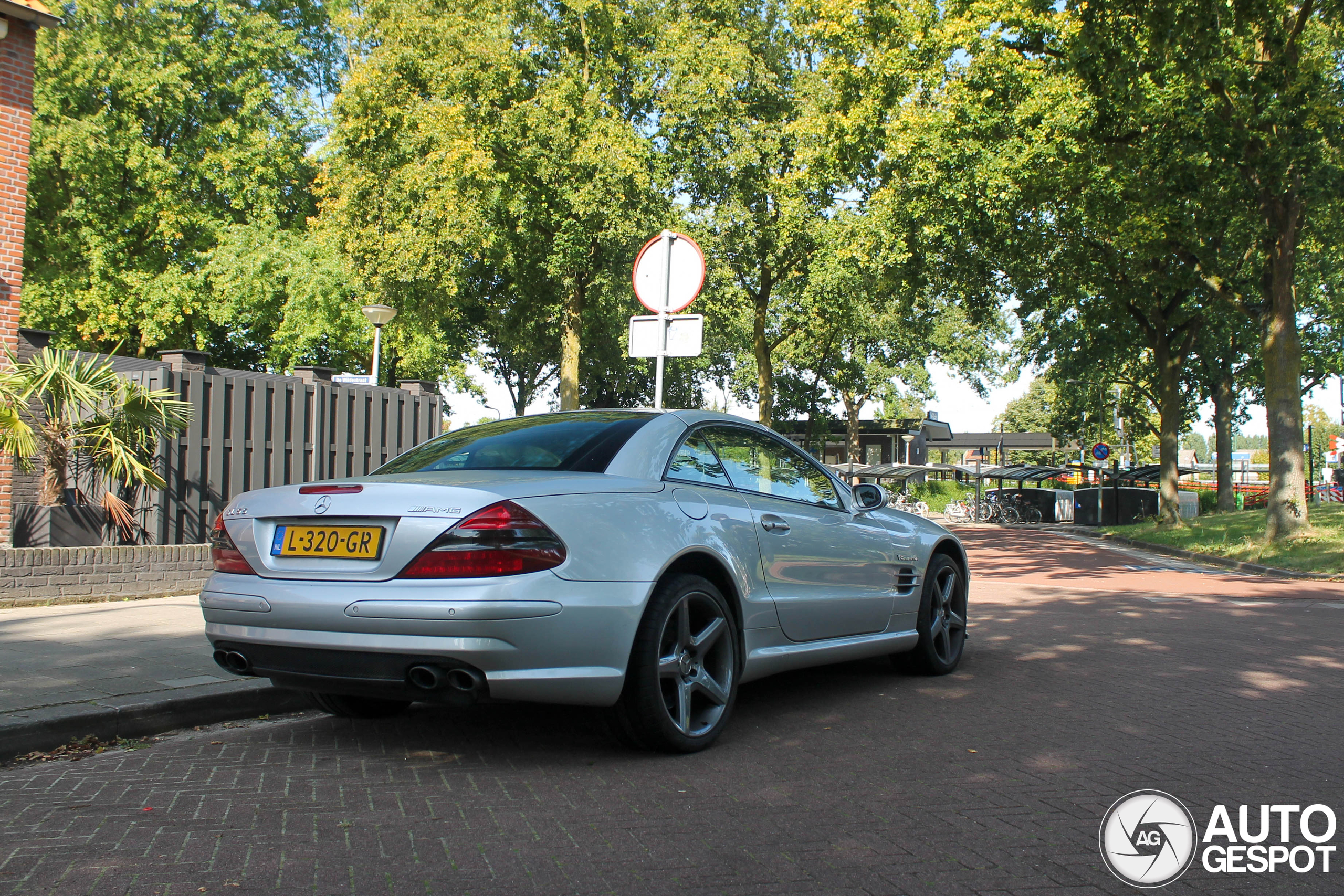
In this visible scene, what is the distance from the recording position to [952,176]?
1995 centimetres

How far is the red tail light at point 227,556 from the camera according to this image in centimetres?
409

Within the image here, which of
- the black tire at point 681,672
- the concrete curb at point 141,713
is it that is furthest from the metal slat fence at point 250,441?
the black tire at point 681,672

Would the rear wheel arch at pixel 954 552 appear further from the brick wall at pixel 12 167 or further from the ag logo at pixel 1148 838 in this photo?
the brick wall at pixel 12 167

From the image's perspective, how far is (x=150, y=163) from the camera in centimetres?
2792

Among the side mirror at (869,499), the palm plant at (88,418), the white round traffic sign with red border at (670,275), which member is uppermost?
the white round traffic sign with red border at (670,275)

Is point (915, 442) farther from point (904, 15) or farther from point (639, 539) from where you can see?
point (639, 539)

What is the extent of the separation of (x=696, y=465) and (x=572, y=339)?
24.2 meters

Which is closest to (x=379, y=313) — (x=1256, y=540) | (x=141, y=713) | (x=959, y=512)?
(x=141, y=713)

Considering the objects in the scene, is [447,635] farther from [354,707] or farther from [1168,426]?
[1168,426]

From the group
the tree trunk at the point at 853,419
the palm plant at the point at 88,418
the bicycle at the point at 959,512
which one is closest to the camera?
the palm plant at the point at 88,418

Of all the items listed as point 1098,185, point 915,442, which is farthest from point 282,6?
point 915,442

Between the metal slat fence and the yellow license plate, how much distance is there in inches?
311

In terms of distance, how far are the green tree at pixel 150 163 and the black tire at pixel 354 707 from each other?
25.6 m

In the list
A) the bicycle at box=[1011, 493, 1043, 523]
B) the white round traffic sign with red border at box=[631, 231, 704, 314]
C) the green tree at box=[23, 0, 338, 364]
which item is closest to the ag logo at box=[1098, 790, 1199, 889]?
the white round traffic sign with red border at box=[631, 231, 704, 314]
